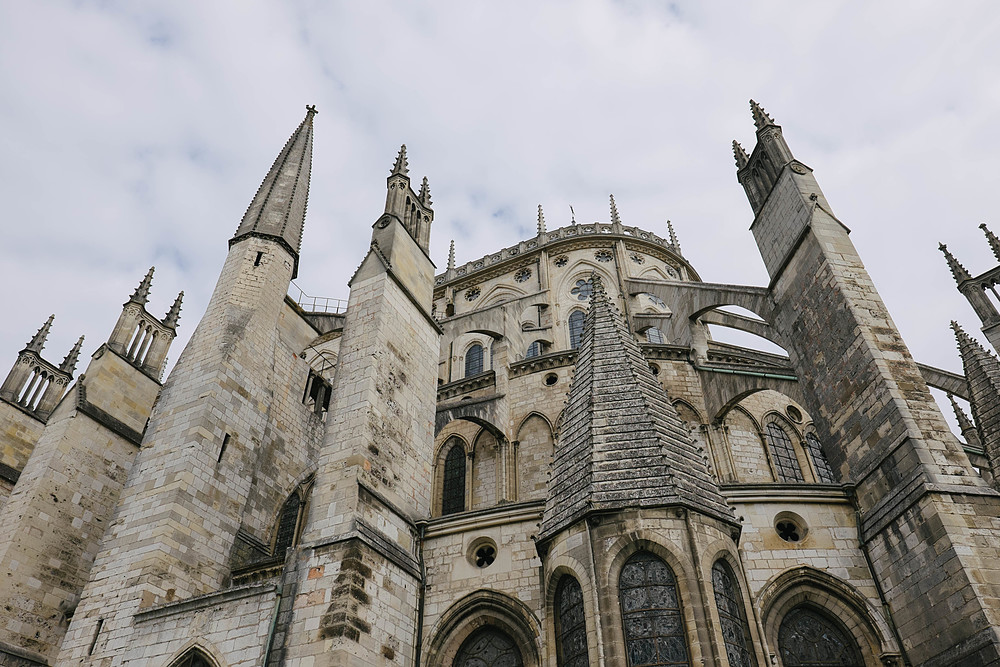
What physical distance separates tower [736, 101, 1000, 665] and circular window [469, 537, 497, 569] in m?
5.70

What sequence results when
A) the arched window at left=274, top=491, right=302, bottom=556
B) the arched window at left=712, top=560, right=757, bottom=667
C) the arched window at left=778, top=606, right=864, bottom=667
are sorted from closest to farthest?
the arched window at left=712, top=560, right=757, bottom=667, the arched window at left=778, top=606, right=864, bottom=667, the arched window at left=274, top=491, right=302, bottom=556

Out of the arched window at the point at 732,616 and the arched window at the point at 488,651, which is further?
the arched window at the point at 488,651

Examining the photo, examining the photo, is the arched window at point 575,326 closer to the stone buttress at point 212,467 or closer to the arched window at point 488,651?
the stone buttress at point 212,467

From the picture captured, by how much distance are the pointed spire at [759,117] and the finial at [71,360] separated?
22.0 meters

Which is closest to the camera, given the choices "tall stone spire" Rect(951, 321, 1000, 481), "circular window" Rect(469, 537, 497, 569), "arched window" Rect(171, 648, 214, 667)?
"arched window" Rect(171, 648, 214, 667)

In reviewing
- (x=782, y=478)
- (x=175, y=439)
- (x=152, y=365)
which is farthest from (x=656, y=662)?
(x=152, y=365)

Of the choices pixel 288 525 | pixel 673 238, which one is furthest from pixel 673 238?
pixel 288 525

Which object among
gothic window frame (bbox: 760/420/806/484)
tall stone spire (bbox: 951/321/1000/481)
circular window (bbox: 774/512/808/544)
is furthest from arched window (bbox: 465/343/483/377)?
circular window (bbox: 774/512/808/544)

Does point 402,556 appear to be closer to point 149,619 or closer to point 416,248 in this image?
point 149,619

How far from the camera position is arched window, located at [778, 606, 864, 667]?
30.0 feet

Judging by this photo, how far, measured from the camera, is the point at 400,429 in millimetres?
11680

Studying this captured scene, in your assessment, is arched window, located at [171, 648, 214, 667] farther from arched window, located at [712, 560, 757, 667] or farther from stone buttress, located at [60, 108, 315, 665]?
arched window, located at [712, 560, 757, 667]

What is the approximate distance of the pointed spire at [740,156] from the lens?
1642 centimetres

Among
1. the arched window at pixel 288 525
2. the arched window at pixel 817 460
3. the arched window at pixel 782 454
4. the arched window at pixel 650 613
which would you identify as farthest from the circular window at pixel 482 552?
the arched window at pixel 817 460
